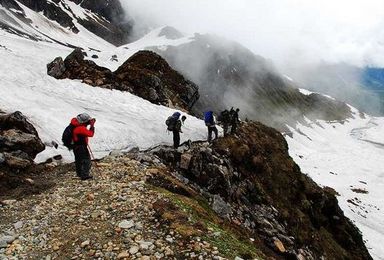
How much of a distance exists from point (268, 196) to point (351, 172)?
9306cm

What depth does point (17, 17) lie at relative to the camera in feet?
577

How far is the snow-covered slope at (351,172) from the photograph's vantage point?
6159cm

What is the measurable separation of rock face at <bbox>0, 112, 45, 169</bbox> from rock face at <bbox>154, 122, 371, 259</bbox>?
23.9ft

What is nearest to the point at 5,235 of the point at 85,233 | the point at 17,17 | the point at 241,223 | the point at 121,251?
the point at 85,233

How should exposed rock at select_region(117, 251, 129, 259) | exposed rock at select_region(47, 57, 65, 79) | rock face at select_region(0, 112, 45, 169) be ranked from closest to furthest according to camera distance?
exposed rock at select_region(117, 251, 129, 259) < rock face at select_region(0, 112, 45, 169) < exposed rock at select_region(47, 57, 65, 79)

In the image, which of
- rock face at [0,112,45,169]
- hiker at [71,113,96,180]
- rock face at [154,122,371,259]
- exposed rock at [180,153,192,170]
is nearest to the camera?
hiker at [71,113,96,180]

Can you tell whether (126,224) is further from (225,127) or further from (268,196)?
(225,127)

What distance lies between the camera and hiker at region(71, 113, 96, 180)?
17469 millimetres

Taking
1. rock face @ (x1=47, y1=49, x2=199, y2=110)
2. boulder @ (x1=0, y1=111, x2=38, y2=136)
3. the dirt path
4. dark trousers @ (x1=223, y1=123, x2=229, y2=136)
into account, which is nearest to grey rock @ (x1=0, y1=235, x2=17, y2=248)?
the dirt path

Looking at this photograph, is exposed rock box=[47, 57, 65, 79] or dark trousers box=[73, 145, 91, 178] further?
exposed rock box=[47, 57, 65, 79]

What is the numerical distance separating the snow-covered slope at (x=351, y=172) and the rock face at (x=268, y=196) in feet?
48.2

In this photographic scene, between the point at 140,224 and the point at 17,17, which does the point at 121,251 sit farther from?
the point at 17,17

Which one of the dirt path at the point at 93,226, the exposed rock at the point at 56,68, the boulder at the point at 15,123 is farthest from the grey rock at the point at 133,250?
the exposed rock at the point at 56,68

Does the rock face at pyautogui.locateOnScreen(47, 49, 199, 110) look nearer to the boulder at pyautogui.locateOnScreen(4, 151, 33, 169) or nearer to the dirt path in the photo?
the boulder at pyautogui.locateOnScreen(4, 151, 33, 169)
